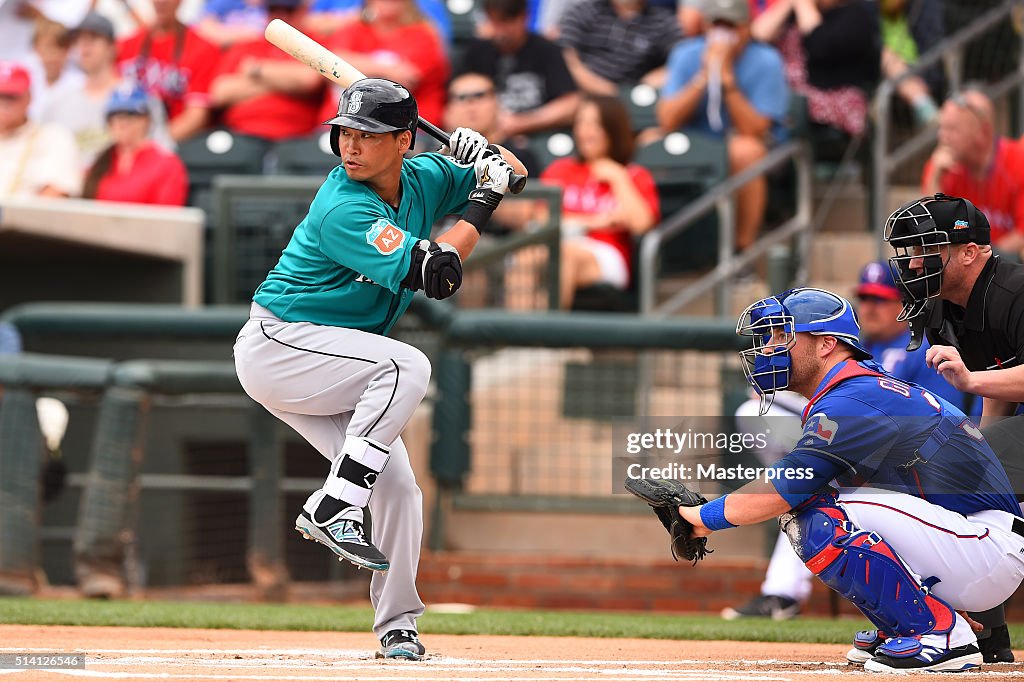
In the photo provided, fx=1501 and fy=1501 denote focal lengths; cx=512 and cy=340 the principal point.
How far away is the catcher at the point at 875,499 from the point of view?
4195 millimetres

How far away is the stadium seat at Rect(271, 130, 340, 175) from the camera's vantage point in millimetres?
9508

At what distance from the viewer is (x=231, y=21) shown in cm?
1102

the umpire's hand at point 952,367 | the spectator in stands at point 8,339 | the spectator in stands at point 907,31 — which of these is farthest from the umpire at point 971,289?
the spectator in stands at point 907,31

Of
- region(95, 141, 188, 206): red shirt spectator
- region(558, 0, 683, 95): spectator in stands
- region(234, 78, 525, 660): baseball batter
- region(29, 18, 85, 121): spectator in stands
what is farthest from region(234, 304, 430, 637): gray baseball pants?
region(29, 18, 85, 121): spectator in stands

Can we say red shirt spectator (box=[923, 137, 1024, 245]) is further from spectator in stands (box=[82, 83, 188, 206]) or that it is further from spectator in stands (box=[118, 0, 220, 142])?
spectator in stands (box=[118, 0, 220, 142])

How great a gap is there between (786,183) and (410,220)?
17.8 feet

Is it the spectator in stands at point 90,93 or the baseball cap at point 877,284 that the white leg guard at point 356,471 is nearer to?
the baseball cap at point 877,284

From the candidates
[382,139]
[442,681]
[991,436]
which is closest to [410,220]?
[382,139]

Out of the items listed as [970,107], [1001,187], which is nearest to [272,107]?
[970,107]

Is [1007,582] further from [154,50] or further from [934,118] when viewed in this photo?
[154,50]

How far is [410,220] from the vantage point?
4.79 metres

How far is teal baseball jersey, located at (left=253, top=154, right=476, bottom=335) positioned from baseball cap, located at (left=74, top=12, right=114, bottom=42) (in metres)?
6.16

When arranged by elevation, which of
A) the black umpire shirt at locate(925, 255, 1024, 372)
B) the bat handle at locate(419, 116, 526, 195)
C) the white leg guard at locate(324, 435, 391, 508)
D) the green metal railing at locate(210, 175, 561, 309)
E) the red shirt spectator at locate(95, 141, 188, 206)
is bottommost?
the white leg guard at locate(324, 435, 391, 508)

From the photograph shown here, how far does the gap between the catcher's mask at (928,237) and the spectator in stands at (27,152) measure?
639cm
